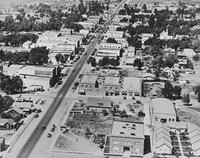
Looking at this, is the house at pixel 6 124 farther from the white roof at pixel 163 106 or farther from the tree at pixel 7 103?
the white roof at pixel 163 106

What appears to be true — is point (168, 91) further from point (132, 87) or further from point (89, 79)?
point (89, 79)

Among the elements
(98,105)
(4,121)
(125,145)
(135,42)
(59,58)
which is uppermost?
(135,42)

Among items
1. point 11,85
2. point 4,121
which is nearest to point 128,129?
point 4,121

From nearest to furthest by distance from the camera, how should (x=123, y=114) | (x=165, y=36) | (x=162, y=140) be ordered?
(x=162, y=140), (x=123, y=114), (x=165, y=36)

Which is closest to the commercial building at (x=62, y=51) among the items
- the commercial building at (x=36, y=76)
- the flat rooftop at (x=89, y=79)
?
the commercial building at (x=36, y=76)

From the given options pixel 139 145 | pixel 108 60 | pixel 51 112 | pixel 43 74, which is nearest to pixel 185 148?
pixel 139 145

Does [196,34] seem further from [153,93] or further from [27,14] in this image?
[27,14]
